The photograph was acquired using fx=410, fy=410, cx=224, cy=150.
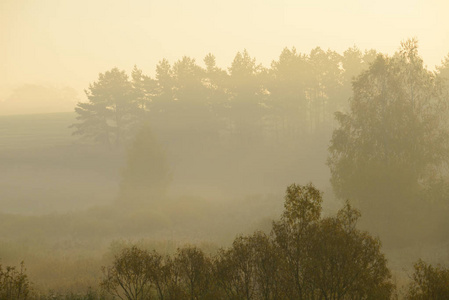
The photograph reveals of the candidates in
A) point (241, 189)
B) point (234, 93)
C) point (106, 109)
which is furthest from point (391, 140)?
point (106, 109)

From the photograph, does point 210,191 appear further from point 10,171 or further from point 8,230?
point 10,171

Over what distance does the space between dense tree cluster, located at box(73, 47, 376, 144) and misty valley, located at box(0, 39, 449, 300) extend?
0.23 meters

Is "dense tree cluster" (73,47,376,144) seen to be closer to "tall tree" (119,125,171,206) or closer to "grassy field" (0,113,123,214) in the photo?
"grassy field" (0,113,123,214)

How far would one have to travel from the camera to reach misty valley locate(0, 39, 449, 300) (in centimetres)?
1041

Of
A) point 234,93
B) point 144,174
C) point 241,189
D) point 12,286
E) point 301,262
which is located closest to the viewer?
point 301,262

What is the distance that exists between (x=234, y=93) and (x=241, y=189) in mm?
18415

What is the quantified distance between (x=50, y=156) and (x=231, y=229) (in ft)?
152

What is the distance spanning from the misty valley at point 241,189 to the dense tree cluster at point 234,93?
228mm

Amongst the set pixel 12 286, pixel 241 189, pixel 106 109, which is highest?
pixel 106 109

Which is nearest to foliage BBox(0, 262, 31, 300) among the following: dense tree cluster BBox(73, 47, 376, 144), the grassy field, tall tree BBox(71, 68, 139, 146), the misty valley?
the misty valley

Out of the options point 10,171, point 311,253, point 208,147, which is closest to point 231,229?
point 311,253

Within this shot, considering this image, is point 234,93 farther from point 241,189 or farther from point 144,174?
point 144,174

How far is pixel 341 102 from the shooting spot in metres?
62.3

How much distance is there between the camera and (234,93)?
64.9m
